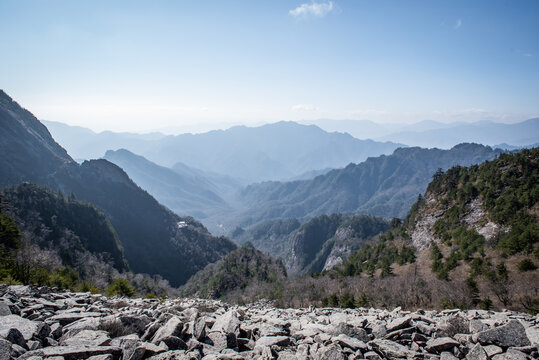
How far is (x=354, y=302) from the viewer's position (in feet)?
147

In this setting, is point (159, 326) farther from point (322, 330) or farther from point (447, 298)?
point (447, 298)

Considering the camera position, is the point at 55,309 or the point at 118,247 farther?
the point at 118,247

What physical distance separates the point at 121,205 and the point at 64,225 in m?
73.8

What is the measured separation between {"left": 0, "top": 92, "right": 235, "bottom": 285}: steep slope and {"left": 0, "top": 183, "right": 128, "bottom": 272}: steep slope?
26.7 m

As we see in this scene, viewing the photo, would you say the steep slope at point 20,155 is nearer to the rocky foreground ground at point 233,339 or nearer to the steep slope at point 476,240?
the steep slope at point 476,240

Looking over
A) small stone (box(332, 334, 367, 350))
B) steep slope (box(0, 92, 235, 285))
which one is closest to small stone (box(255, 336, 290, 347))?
small stone (box(332, 334, 367, 350))

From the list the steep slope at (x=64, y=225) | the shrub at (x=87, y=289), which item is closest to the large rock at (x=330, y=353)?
the shrub at (x=87, y=289)

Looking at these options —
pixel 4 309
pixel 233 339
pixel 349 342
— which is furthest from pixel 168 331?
pixel 4 309

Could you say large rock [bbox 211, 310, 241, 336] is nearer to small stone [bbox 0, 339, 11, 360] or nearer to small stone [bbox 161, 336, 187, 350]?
small stone [bbox 161, 336, 187, 350]

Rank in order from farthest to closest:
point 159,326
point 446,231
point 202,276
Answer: point 202,276 → point 446,231 → point 159,326

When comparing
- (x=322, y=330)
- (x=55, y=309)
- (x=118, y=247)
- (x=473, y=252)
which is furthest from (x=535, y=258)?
(x=118, y=247)

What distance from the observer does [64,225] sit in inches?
4589

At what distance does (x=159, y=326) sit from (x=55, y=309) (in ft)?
23.9

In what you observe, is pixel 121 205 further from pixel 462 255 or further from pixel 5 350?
pixel 5 350
